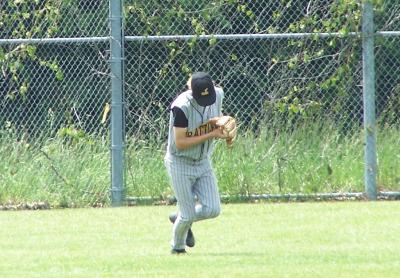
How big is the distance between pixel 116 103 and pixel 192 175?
4227mm

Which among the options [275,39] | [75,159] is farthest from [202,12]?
[75,159]

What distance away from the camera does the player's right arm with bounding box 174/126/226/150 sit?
9570mm

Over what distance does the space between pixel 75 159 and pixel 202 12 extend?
2187mm

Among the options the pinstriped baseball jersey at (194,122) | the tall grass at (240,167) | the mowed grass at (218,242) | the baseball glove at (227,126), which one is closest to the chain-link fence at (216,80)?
the tall grass at (240,167)

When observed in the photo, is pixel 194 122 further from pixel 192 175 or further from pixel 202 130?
pixel 192 175

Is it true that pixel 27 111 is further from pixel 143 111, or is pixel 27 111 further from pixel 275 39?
pixel 275 39

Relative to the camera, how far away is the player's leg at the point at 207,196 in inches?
378

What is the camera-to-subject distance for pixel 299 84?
556 inches

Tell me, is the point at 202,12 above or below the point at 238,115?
above

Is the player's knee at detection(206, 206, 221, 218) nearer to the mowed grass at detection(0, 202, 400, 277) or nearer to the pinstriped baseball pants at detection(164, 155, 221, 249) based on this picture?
the pinstriped baseball pants at detection(164, 155, 221, 249)

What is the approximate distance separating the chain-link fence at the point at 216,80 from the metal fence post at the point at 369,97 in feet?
0.48

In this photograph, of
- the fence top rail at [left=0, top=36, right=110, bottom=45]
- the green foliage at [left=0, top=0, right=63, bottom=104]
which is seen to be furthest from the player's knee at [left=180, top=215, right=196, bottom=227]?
the green foliage at [left=0, top=0, right=63, bottom=104]

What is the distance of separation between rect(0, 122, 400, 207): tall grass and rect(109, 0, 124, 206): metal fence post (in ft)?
0.61

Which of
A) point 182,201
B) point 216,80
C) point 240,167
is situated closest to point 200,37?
point 216,80
